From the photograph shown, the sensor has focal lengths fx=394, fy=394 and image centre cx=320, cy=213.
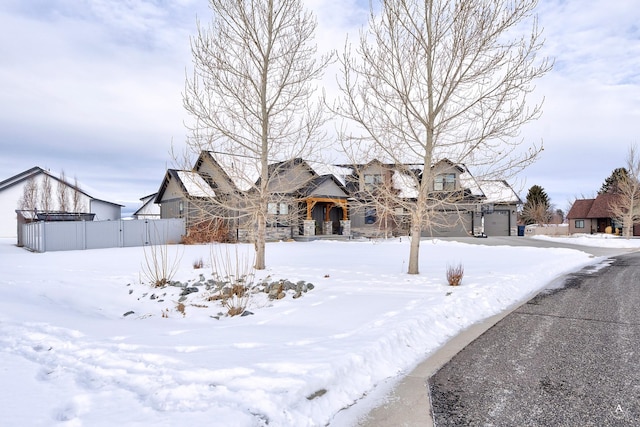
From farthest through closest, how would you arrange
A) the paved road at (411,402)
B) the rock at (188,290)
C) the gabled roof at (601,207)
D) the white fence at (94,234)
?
the gabled roof at (601,207) → the white fence at (94,234) → the rock at (188,290) → the paved road at (411,402)

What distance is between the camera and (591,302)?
8.17 meters

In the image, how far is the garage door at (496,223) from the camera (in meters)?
32.6

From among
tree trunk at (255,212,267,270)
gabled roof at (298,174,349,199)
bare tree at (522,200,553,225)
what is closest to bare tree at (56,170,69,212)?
gabled roof at (298,174,349,199)

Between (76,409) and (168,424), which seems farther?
(76,409)

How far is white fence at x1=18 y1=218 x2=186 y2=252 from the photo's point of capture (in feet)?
63.1

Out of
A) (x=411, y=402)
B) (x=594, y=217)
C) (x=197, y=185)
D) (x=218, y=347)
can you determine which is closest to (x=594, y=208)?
(x=594, y=217)

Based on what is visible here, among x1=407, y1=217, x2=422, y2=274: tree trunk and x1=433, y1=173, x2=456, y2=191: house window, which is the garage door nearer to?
x1=433, y1=173, x2=456, y2=191: house window

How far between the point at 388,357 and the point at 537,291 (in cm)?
664

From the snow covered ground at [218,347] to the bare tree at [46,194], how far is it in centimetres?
2795

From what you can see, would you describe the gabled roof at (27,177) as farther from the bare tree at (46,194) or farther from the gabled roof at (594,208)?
the gabled roof at (594,208)

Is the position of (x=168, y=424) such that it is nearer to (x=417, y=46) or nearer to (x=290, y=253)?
(x=417, y=46)

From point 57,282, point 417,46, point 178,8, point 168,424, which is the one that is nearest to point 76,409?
point 168,424

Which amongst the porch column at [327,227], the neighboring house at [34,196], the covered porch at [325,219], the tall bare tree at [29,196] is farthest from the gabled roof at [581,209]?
the tall bare tree at [29,196]

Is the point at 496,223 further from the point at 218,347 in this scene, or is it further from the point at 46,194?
the point at 46,194
